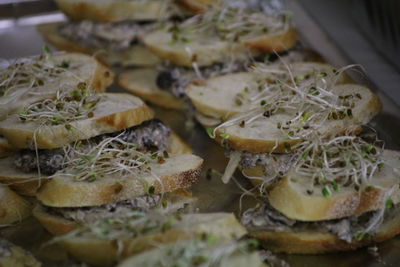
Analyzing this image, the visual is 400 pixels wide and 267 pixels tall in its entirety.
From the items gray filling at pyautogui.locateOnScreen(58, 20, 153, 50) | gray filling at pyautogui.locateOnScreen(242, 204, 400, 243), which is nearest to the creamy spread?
gray filling at pyautogui.locateOnScreen(242, 204, 400, 243)

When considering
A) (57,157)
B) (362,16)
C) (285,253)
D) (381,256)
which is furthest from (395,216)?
(362,16)

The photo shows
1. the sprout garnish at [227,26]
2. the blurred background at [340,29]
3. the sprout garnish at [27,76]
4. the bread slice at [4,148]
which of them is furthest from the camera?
the sprout garnish at [227,26]

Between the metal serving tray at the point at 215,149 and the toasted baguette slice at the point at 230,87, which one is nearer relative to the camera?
the metal serving tray at the point at 215,149

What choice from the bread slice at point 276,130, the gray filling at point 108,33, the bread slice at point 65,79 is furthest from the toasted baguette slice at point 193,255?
the gray filling at point 108,33

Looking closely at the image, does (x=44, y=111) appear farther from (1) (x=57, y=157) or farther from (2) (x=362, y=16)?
(2) (x=362, y=16)

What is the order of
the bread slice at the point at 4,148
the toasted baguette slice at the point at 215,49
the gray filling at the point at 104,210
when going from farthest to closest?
the toasted baguette slice at the point at 215,49 < the bread slice at the point at 4,148 < the gray filling at the point at 104,210

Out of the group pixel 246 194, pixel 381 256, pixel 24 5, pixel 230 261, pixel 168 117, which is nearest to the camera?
pixel 230 261

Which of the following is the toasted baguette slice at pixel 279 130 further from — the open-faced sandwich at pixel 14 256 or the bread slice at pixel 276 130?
the open-faced sandwich at pixel 14 256
